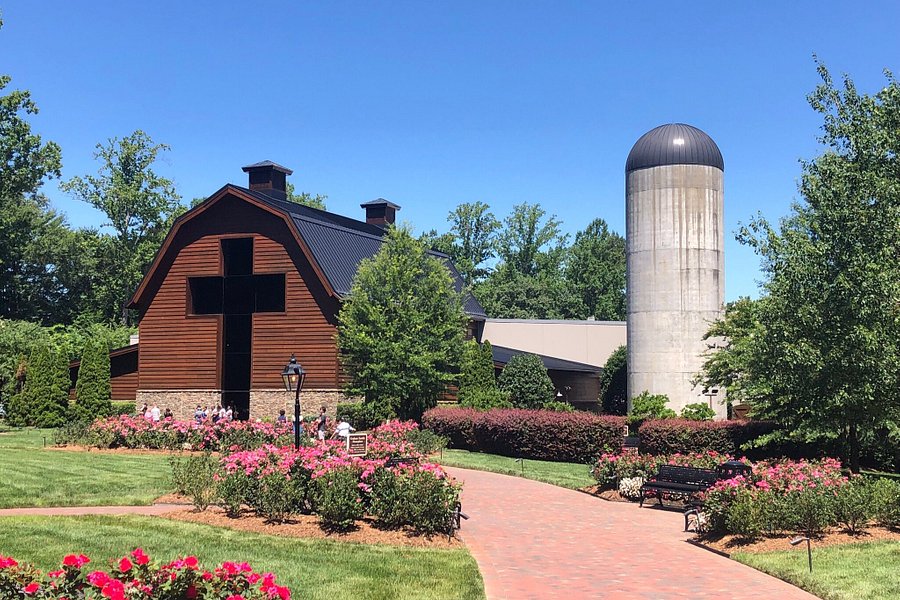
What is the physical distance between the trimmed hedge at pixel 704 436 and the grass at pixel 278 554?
13457mm

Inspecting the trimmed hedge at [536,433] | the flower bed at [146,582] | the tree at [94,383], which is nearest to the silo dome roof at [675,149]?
the trimmed hedge at [536,433]

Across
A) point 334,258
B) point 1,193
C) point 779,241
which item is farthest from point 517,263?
point 779,241

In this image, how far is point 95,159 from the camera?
69.1m

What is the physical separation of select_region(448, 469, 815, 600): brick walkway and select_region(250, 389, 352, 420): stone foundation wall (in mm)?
17430

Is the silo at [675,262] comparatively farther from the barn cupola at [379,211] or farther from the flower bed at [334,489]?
the flower bed at [334,489]

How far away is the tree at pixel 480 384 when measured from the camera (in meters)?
38.7

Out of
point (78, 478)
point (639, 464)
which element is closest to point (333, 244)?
point (78, 478)

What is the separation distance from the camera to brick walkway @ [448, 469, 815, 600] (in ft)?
39.2

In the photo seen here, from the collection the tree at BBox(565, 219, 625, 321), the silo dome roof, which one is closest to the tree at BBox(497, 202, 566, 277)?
the tree at BBox(565, 219, 625, 321)

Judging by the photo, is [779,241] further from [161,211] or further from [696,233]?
[161,211]

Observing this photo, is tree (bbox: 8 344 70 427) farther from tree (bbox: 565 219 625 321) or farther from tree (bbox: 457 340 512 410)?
tree (bbox: 565 219 625 321)

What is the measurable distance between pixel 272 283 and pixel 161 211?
32.2 m

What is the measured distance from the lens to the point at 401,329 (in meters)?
34.8

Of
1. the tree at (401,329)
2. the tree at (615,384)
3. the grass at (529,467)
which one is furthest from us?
the tree at (615,384)
